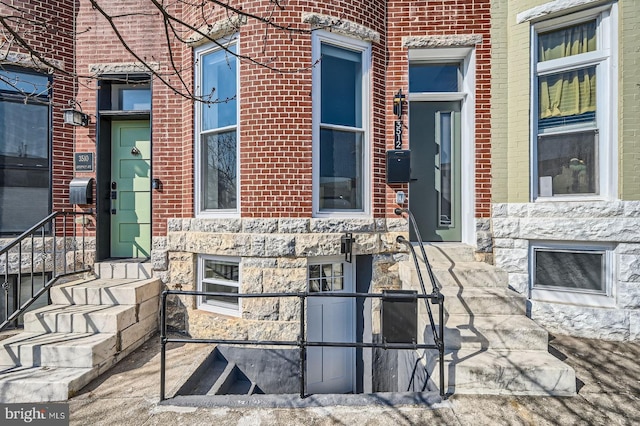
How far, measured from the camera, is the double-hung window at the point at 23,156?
181 inches

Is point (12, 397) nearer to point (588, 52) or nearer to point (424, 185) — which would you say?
point (424, 185)

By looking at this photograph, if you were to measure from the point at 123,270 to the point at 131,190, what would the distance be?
1272 mm

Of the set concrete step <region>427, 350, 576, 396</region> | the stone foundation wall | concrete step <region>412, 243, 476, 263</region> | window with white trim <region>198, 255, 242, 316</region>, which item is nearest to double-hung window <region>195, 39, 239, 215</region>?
window with white trim <region>198, 255, 242, 316</region>

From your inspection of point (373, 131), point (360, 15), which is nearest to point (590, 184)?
point (373, 131)

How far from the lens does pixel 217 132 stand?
14.7 ft

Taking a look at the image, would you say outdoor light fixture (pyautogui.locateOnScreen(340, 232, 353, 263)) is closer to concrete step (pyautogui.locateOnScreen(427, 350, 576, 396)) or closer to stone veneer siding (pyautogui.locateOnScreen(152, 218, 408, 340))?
stone veneer siding (pyautogui.locateOnScreen(152, 218, 408, 340))

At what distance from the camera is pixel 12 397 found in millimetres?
2947

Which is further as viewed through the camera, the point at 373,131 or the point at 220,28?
the point at 373,131

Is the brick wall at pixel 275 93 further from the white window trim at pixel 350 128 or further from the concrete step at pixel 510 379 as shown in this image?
the concrete step at pixel 510 379

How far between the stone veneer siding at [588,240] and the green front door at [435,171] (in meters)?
0.90

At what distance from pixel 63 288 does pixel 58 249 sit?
37.4 inches

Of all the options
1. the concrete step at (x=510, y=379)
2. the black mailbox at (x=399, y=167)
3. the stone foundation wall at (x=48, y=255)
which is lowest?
the concrete step at (x=510, y=379)

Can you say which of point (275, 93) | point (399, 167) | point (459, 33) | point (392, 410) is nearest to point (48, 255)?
point (275, 93)

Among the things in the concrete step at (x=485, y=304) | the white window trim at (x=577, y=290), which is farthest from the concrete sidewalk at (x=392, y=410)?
the white window trim at (x=577, y=290)
